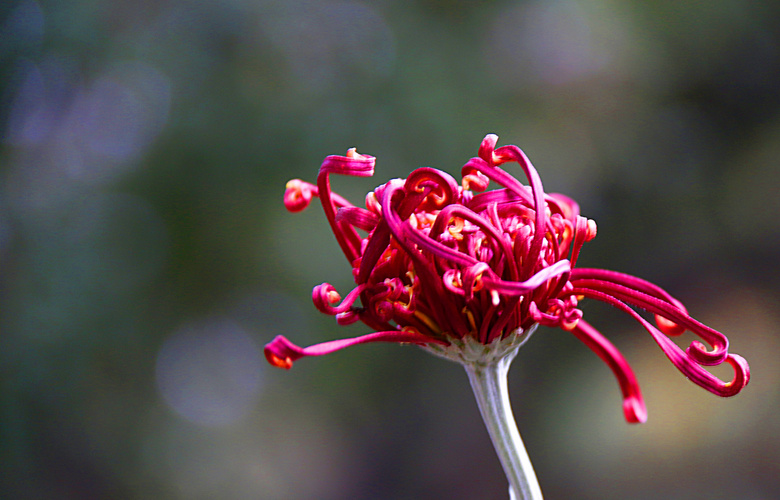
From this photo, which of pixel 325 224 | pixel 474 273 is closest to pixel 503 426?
pixel 474 273

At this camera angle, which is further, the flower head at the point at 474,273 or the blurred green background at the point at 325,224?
the blurred green background at the point at 325,224

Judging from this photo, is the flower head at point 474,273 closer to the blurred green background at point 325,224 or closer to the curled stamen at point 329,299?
the curled stamen at point 329,299

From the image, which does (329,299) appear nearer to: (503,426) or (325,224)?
(503,426)

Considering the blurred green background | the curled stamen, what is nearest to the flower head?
the curled stamen

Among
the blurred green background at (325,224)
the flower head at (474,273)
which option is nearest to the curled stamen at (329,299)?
the flower head at (474,273)

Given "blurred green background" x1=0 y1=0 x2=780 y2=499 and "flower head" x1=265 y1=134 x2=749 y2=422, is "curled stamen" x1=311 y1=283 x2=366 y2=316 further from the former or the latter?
"blurred green background" x1=0 y1=0 x2=780 y2=499

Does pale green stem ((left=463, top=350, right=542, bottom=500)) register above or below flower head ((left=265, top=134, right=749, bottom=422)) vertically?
below
